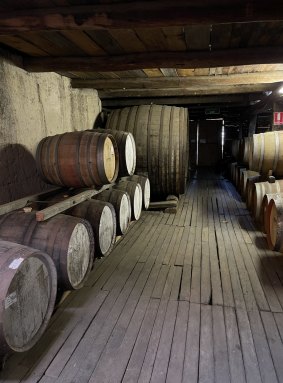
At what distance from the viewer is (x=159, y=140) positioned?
592 centimetres

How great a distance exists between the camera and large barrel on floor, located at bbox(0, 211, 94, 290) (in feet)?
8.54

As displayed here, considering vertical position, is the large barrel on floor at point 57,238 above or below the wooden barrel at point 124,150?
below

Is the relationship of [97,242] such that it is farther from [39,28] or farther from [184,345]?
[39,28]

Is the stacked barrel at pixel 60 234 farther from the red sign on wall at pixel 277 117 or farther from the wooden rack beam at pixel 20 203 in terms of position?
the red sign on wall at pixel 277 117

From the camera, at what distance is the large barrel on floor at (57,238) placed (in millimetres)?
2602

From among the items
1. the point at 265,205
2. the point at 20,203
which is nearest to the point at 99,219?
the point at 20,203

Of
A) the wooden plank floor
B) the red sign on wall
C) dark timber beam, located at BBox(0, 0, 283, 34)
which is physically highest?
dark timber beam, located at BBox(0, 0, 283, 34)

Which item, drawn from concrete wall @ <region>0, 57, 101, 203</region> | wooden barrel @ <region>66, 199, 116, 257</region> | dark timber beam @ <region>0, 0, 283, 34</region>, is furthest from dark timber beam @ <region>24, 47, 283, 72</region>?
wooden barrel @ <region>66, 199, 116, 257</region>

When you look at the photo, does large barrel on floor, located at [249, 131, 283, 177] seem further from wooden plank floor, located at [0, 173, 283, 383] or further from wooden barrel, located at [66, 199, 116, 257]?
wooden barrel, located at [66, 199, 116, 257]

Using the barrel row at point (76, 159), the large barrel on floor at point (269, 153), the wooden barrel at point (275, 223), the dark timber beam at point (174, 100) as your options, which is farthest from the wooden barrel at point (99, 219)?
the dark timber beam at point (174, 100)

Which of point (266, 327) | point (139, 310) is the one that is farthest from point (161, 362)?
point (266, 327)

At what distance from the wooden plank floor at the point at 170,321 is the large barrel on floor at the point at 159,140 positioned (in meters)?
1.89

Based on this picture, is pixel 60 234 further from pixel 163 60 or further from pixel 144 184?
pixel 144 184

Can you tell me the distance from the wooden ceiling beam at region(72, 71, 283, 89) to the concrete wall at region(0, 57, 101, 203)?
0.54 meters
